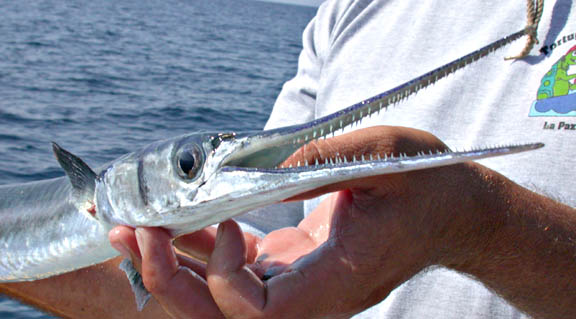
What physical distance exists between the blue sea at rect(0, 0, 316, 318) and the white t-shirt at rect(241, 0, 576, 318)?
13.2 ft

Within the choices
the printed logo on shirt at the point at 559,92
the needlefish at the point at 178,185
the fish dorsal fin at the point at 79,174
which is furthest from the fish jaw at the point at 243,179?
the printed logo on shirt at the point at 559,92

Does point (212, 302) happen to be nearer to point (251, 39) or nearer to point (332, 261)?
point (332, 261)

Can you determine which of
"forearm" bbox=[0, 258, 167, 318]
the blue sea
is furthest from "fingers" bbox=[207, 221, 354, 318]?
the blue sea

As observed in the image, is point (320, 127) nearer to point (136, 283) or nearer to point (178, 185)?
point (178, 185)

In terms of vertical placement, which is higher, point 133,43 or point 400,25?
point 400,25

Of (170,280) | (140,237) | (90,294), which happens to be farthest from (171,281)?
(90,294)

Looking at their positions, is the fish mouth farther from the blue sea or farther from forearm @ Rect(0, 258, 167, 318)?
the blue sea

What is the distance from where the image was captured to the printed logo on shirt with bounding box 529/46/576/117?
196 cm

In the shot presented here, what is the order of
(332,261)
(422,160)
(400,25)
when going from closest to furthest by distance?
(422,160)
(332,261)
(400,25)

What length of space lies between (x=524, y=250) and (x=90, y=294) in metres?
1.75

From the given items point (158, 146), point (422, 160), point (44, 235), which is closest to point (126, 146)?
point (44, 235)

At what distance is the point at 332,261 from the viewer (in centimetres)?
145

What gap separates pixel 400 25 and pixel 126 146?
7.80 m

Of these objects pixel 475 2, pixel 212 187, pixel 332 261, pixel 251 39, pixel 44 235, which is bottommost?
pixel 251 39
